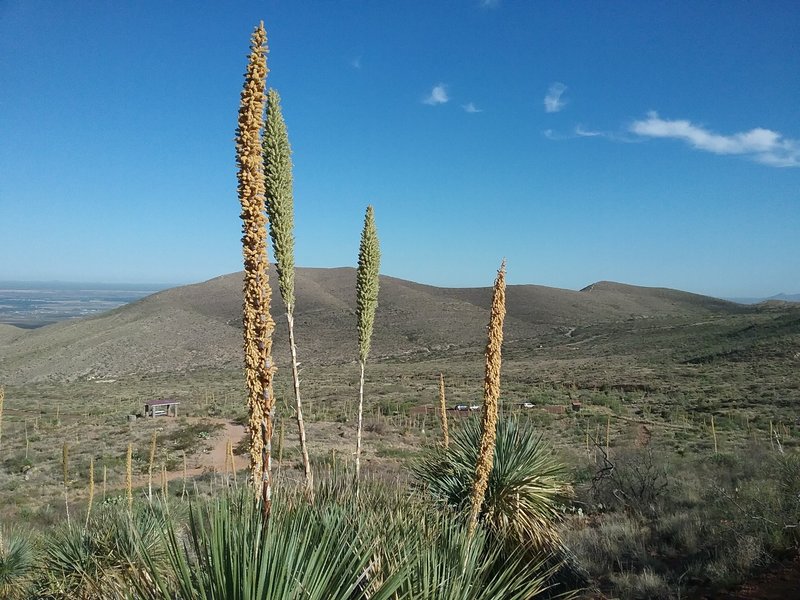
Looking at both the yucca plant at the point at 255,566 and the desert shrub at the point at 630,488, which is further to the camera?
the desert shrub at the point at 630,488

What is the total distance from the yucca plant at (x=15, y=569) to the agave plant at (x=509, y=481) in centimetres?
→ 443

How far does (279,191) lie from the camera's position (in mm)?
3197

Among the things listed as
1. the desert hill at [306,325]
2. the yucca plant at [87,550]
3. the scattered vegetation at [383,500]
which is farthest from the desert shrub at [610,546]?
the desert hill at [306,325]

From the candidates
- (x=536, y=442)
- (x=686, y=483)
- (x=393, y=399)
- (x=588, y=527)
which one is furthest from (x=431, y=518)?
(x=393, y=399)

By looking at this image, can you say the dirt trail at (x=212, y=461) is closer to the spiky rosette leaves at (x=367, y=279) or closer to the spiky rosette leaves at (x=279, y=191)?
the spiky rosette leaves at (x=367, y=279)

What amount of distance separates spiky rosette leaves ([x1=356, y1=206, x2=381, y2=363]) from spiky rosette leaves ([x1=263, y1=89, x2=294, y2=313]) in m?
1.04

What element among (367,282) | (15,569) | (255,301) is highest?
(367,282)

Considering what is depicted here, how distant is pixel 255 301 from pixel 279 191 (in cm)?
98

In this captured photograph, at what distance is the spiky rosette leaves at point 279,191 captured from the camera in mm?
3191

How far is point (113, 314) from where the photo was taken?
79438 mm

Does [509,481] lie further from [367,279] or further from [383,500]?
[367,279]

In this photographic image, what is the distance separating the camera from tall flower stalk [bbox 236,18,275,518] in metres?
2.47

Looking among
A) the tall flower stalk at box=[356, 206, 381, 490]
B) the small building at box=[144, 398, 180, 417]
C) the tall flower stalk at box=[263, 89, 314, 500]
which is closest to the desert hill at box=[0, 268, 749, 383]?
the small building at box=[144, 398, 180, 417]

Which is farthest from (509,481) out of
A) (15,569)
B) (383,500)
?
(15,569)
